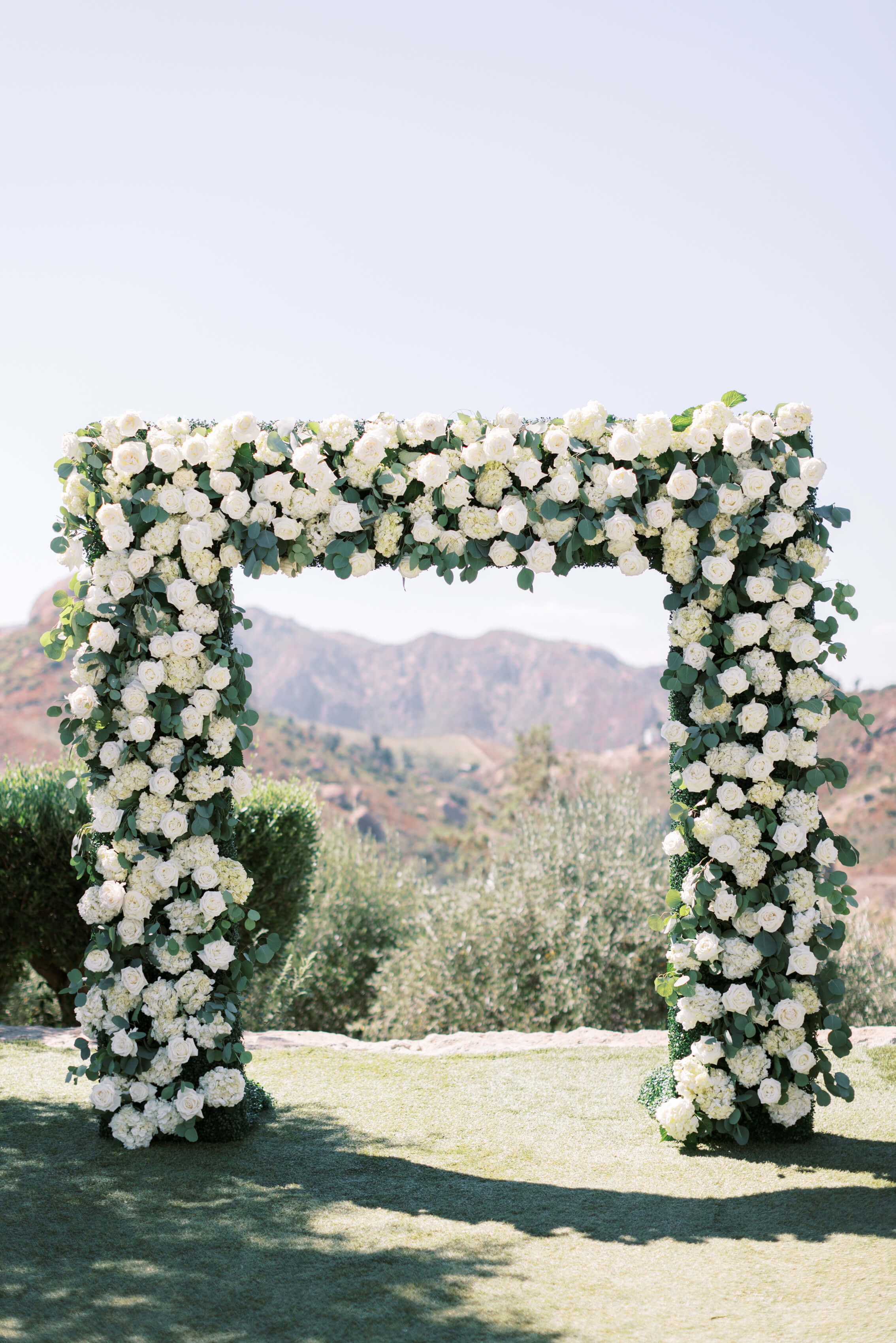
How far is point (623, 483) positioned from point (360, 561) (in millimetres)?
1308

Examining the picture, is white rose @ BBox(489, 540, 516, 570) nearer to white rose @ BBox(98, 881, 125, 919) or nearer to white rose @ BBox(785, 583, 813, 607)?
white rose @ BBox(785, 583, 813, 607)

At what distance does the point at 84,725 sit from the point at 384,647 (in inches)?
3101

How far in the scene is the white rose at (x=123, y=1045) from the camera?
16.0 feet

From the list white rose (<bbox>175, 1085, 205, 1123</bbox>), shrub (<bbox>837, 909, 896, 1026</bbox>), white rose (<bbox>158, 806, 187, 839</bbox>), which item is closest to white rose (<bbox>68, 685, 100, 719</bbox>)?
white rose (<bbox>158, 806, 187, 839</bbox>)

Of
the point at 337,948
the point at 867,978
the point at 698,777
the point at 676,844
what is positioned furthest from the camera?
the point at 337,948

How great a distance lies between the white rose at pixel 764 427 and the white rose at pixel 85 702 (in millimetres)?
3401

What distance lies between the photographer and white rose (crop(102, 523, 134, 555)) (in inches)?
190

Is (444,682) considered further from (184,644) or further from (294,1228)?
(294,1228)

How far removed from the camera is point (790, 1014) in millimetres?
4848

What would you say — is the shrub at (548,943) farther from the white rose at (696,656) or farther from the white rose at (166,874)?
the white rose at (166,874)

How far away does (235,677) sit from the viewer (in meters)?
5.04

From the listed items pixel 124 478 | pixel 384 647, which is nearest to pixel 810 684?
pixel 124 478

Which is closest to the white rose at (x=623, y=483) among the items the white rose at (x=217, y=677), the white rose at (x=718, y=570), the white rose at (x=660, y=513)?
the white rose at (x=660, y=513)

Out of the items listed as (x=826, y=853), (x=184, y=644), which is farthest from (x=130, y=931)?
(x=826, y=853)
